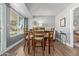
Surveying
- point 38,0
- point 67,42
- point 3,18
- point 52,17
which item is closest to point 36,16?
point 52,17

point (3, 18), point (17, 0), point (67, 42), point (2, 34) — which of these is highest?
point (17, 0)

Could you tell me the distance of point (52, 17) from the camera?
33.2 ft

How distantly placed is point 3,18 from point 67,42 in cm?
358

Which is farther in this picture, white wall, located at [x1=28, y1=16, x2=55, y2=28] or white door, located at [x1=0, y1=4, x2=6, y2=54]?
white wall, located at [x1=28, y1=16, x2=55, y2=28]

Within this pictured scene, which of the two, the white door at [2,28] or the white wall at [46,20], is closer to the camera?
the white door at [2,28]

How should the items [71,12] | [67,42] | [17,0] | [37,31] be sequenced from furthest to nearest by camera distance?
[67,42] → [71,12] → [37,31] → [17,0]

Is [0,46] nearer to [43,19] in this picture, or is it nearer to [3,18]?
[3,18]

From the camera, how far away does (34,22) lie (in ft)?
31.7

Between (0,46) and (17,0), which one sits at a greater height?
(17,0)

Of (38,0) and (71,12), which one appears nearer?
Result: (38,0)

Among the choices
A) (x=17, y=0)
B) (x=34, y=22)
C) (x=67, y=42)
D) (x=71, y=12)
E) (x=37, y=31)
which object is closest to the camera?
(x=17, y=0)

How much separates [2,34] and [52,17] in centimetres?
634

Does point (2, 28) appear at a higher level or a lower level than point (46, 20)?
lower

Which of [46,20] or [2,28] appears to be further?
[46,20]
